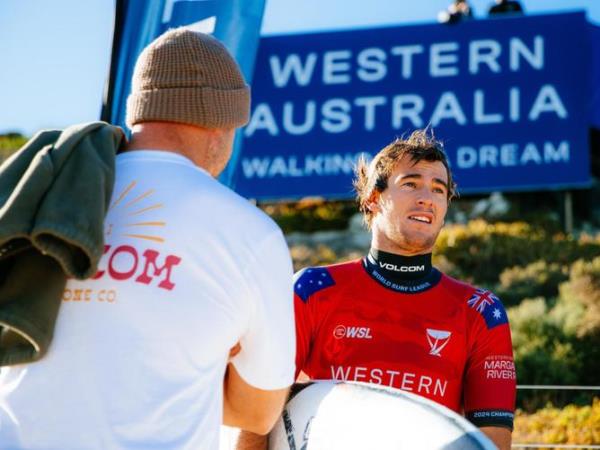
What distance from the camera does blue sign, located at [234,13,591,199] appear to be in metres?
13.6

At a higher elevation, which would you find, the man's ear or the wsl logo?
the man's ear

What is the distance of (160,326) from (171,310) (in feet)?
0.12

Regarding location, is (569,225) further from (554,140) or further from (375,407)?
(375,407)

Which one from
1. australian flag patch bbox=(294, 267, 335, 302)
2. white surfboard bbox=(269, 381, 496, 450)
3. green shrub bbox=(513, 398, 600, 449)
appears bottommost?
green shrub bbox=(513, 398, 600, 449)

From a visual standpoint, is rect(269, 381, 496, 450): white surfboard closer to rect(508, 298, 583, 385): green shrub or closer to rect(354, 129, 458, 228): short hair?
rect(354, 129, 458, 228): short hair

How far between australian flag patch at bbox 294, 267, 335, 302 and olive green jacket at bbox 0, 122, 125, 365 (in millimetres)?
1684

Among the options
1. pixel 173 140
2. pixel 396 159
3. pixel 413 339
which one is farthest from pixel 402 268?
pixel 173 140

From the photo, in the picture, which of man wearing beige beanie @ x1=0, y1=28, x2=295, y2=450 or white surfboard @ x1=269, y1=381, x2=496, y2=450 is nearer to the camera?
man wearing beige beanie @ x1=0, y1=28, x2=295, y2=450

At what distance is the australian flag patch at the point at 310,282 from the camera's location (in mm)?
3522

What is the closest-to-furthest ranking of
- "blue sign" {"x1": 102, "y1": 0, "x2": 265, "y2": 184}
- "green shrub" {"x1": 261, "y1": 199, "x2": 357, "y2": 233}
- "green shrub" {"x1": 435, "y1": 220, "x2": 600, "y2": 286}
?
1. "blue sign" {"x1": 102, "y1": 0, "x2": 265, "y2": 184}
2. "green shrub" {"x1": 435, "y1": 220, "x2": 600, "y2": 286}
3. "green shrub" {"x1": 261, "y1": 199, "x2": 357, "y2": 233}

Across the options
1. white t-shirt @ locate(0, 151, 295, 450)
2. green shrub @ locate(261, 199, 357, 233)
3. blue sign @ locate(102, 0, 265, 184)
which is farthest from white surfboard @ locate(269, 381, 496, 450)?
green shrub @ locate(261, 199, 357, 233)

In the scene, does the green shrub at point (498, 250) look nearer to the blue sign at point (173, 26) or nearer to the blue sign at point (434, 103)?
the blue sign at point (434, 103)

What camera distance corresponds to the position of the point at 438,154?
3629 millimetres

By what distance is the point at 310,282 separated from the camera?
140 inches
